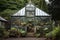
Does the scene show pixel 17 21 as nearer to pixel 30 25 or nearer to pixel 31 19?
pixel 30 25

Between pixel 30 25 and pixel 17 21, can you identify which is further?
pixel 30 25

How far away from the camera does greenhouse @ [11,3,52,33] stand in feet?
102

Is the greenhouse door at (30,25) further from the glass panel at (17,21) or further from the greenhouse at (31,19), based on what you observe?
the glass panel at (17,21)

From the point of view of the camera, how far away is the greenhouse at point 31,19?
102 ft

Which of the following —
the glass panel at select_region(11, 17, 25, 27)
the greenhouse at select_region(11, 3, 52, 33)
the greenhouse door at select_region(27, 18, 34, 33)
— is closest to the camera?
the greenhouse at select_region(11, 3, 52, 33)

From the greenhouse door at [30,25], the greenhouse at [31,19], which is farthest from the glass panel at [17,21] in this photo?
the greenhouse door at [30,25]

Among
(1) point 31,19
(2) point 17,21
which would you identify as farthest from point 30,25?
(2) point 17,21

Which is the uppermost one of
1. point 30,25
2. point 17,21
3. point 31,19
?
point 31,19

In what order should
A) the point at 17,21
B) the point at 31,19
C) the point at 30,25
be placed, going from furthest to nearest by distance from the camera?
the point at 31,19 → the point at 30,25 → the point at 17,21

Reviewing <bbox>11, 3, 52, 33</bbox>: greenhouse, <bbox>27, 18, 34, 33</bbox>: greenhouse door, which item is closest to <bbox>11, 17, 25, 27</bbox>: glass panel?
<bbox>11, 3, 52, 33</bbox>: greenhouse

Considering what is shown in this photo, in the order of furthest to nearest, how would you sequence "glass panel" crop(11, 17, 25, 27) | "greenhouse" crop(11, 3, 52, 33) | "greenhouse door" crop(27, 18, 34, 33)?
A: "greenhouse door" crop(27, 18, 34, 33) → "glass panel" crop(11, 17, 25, 27) → "greenhouse" crop(11, 3, 52, 33)

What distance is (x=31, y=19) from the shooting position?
108 ft

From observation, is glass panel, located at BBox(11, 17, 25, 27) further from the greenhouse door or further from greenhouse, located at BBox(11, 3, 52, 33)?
the greenhouse door

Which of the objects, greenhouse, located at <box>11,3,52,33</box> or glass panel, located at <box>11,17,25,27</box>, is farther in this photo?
glass panel, located at <box>11,17,25,27</box>
